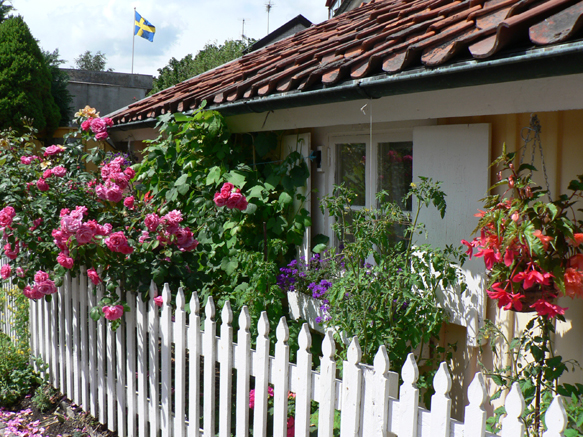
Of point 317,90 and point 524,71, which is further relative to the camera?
point 317,90

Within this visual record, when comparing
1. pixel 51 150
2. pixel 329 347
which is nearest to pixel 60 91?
pixel 51 150

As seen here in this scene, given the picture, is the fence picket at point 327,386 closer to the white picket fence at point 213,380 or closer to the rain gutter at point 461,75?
the white picket fence at point 213,380

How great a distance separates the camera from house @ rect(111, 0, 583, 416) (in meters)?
2.05

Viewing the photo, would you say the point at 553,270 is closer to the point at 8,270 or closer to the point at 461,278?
the point at 461,278

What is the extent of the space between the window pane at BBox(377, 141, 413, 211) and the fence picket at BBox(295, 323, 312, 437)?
4.83ft

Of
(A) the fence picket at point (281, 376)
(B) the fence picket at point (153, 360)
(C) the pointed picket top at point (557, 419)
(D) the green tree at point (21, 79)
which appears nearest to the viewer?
(C) the pointed picket top at point (557, 419)

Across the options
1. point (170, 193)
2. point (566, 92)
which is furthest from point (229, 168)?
point (566, 92)

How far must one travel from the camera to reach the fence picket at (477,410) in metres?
1.73

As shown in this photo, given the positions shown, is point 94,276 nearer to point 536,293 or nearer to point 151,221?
point 151,221

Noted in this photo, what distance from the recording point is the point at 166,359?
122 inches

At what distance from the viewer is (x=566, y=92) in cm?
216

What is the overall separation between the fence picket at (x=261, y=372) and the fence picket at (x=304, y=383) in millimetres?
212

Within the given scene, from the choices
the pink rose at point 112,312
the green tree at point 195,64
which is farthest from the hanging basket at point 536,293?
the green tree at point 195,64

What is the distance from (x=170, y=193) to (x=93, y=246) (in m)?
1.18
